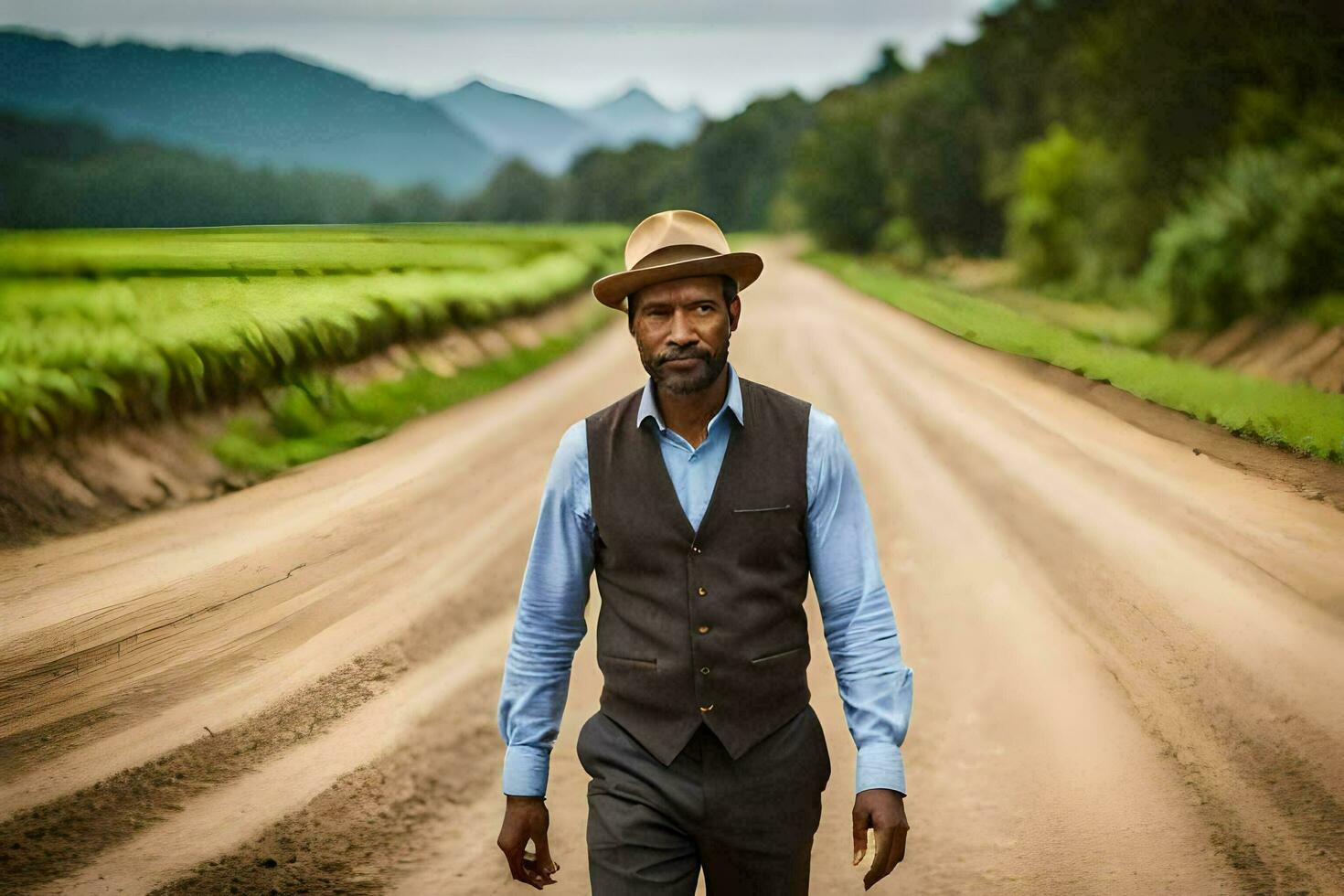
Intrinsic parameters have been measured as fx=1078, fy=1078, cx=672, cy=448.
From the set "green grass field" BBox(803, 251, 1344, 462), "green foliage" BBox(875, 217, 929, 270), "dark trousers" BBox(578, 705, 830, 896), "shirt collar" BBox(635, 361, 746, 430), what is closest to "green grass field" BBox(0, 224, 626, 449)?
"shirt collar" BBox(635, 361, 746, 430)

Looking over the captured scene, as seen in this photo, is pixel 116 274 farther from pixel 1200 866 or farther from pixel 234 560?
pixel 1200 866

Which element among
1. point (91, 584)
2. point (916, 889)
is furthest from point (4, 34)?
point (916, 889)

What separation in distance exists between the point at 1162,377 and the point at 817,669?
1467mm

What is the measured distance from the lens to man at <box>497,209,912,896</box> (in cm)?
241

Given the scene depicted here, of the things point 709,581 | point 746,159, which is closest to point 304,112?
point 746,159

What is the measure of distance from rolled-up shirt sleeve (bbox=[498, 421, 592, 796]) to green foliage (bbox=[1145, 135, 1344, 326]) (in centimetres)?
195

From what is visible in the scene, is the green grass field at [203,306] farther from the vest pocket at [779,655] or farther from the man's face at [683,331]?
the vest pocket at [779,655]

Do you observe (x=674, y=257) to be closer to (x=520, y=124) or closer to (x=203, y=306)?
(x=203, y=306)

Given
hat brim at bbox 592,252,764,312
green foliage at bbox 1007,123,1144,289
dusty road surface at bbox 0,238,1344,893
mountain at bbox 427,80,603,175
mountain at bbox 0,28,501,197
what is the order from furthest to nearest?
green foliage at bbox 1007,123,1144,289, mountain at bbox 427,80,603,175, mountain at bbox 0,28,501,197, dusty road surface at bbox 0,238,1344,893, hat brim at bbox 592,252,764,312

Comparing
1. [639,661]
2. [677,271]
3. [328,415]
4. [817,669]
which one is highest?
[677,271]

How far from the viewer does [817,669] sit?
12.3ft

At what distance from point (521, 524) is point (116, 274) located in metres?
1.60

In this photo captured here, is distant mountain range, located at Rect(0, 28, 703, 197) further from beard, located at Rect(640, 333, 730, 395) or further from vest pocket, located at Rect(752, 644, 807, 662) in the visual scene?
vest pocket, located at Rect(752, 644, 807, 662)

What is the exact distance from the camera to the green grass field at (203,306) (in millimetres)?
2564
